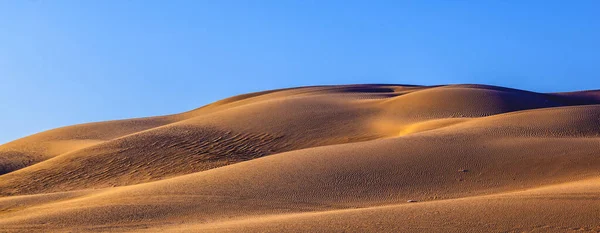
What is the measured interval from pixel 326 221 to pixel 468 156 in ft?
21.9

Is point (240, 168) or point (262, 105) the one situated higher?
point (262, 105)

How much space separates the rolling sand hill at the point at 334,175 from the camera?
34.0 ft

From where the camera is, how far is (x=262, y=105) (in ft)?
102

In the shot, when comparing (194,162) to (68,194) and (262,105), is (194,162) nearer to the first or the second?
(68,194)

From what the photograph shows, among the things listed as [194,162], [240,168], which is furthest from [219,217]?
[194,162]

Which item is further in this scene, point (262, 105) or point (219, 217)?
point (262, 105)

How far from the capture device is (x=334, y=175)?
14.8m

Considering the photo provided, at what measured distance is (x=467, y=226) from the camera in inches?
376

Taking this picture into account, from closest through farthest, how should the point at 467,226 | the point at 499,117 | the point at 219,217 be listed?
the point at 467,226, the point at 219,217, the point at 499,117

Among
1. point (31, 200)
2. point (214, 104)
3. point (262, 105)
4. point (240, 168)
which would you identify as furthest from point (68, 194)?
point (214, 104)

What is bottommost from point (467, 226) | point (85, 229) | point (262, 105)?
point (467, 226)

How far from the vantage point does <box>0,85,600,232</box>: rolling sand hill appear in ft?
34.0

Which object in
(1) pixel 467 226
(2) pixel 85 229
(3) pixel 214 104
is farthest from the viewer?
(3) pixel 214 104

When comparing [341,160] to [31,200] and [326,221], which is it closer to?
[326,221]
